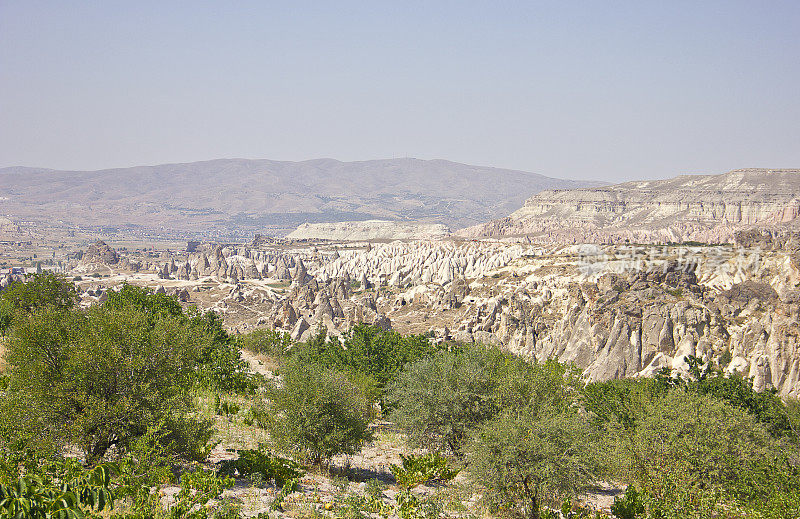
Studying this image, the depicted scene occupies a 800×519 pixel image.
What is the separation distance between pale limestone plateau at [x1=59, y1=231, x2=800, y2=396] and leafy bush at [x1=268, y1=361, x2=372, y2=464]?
46.9 m

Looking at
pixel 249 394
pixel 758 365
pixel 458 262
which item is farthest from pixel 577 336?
pixel 458 262

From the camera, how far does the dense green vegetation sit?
1655 cm

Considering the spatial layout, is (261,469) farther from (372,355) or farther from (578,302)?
(578,302)

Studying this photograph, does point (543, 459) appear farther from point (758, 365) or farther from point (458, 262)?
point (458, 262)

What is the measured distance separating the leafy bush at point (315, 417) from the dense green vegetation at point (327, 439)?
0.20 feet

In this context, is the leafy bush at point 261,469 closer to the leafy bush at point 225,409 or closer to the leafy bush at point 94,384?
the leafy bush at point 94,384

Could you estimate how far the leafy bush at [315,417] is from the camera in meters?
23.9

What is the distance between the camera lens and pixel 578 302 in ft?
310

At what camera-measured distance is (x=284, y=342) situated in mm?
65938

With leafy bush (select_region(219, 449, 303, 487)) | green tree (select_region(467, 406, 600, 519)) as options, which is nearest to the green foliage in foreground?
leafy bush (select_region(219, 449, 303, 487))

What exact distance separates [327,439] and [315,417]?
39.6 inches

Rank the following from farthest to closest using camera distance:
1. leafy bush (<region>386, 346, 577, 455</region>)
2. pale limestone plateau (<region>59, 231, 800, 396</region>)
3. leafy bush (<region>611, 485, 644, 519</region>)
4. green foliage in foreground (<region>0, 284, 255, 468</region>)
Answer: pale limestone plateau (<region>59, 231, 800, 396</region>) < leafy bush (<region>386, 346, 577, 455</region>) < leafy bush (<region>611, 485, 644, 519</region>) < green foliage in foreground (<region>0, 284, 255, 468</region>)

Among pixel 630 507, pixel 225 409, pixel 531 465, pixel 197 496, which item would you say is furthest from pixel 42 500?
pixel 225 409

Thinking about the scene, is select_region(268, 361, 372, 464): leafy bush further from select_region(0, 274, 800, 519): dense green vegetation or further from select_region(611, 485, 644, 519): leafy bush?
select_region(611, 485, 644, 519): leafy bush
